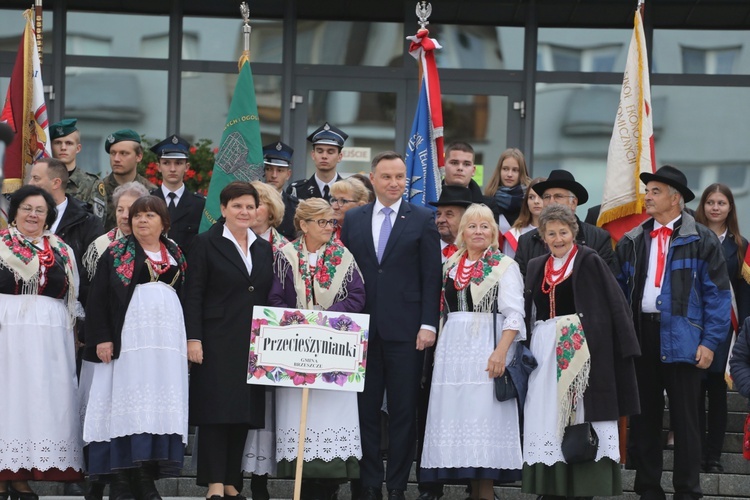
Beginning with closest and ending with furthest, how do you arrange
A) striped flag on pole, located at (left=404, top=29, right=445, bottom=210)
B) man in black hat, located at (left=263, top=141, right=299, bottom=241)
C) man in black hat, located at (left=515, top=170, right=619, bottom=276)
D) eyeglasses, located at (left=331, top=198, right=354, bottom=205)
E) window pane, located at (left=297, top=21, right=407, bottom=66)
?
man in black hat, located at (left=515, top=170, right=619, bottom=276)
eyeglasses, located at (left=331, top=198, right=354, bottom=205)
striped flag on pole, located at (left=404, top=29, right=445, bottom=210)
man in black hat, located at (left=263, top=141, right=299, bottom=241)
window pane, located at (left=297, top=21, right=407, bottom=66)

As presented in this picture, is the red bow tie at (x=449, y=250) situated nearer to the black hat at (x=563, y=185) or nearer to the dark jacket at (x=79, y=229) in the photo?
the black hat at (x=563, y=185)

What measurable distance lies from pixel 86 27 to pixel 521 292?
7755 millimetres

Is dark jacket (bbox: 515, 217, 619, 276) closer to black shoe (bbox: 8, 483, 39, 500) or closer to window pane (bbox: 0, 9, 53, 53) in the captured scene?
black shoe (bbox: 8, 483, 39, 500)

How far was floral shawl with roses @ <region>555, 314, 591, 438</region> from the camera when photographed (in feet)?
26.5

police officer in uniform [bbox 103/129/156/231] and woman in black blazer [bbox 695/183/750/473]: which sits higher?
police officer in uniform [bbox 103/129/156/231]

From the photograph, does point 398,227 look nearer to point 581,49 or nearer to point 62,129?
point 62,129

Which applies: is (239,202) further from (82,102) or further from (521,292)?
(82,102)

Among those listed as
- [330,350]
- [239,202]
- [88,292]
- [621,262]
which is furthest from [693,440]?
[88,292]

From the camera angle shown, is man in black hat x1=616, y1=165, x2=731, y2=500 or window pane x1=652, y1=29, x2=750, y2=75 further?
window pane x1=652, y1=29, x2=750, y2=75

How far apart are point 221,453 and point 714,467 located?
3591mm

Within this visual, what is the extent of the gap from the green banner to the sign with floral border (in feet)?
6.32

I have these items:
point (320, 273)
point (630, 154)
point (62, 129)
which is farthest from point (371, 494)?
point (62, 129)

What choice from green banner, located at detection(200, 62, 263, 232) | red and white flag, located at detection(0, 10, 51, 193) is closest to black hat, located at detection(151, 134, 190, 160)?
green banner, located at detection(200, 62, 263, 232)

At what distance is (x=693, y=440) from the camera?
8.48 metres
